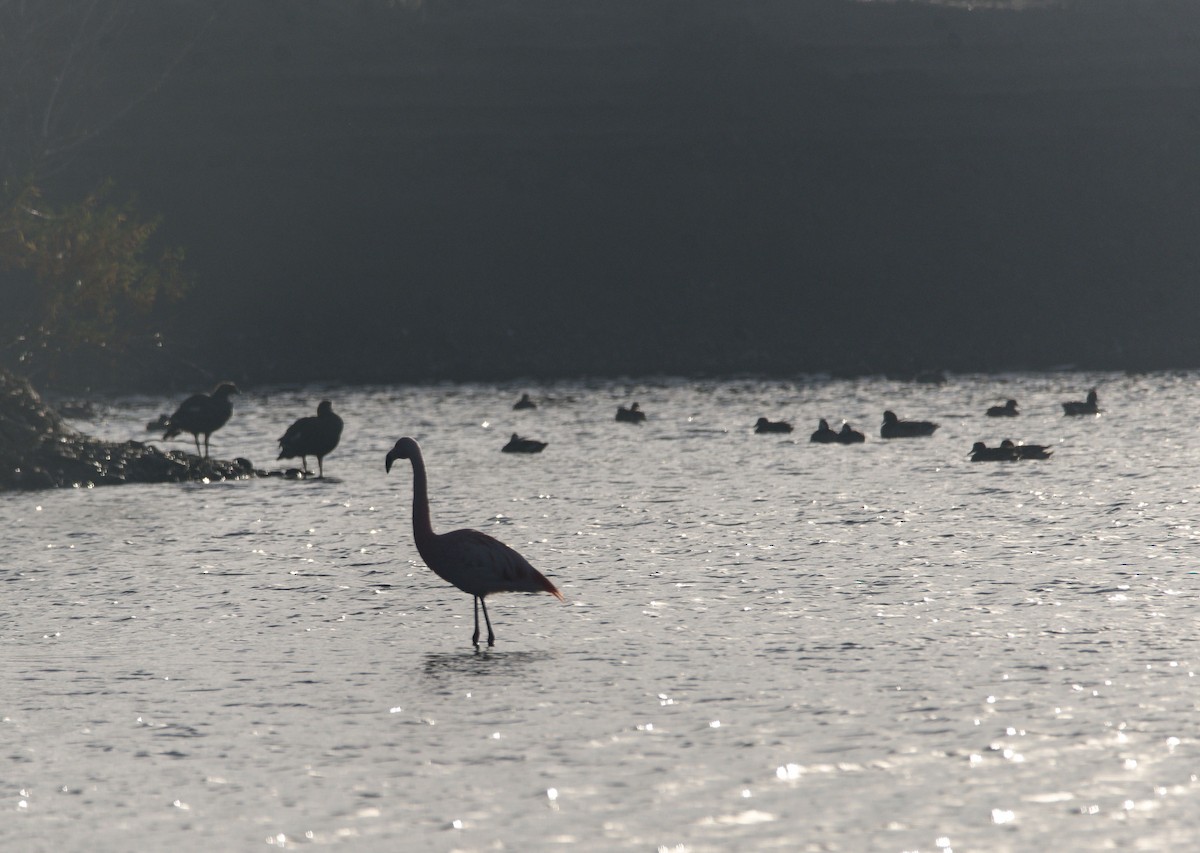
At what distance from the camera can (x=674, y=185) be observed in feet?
307

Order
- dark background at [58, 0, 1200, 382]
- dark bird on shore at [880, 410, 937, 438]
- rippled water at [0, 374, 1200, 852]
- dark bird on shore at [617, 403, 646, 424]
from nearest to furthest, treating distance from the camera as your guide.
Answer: rippled water at [0, 374, 1200, 852], dark bird on shore at [880, 410, 937, 438], dark bird on shore at [617, 403, 646, 424], dark background at [58, 0, 1200, 382]

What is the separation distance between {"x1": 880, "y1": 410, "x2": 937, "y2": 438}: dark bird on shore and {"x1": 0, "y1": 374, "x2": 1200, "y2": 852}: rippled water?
926 cm

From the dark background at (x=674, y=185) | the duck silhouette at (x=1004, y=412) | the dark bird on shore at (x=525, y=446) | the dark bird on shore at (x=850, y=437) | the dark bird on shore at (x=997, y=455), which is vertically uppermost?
the dark background at (x=674, y=185)

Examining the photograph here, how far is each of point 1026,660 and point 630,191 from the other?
80.1 metres

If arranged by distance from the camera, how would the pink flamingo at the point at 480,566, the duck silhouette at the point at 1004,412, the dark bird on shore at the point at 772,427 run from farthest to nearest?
the duck silhouette at the point at 1004,412 < the dark bird on shore at the point at 772,427 < the pink flamingo at the point at 480,566

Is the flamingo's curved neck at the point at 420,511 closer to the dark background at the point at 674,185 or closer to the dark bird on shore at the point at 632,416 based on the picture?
the dark bird on shore at the point at 632,416

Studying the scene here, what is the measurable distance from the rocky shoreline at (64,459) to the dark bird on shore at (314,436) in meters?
1.04

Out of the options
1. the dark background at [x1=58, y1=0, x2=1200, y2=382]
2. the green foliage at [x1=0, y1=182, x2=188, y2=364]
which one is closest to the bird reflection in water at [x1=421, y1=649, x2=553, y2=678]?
the green foliage at [x1=0, y1=182, x2=188, y2=364]

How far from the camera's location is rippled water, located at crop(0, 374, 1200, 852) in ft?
33.3

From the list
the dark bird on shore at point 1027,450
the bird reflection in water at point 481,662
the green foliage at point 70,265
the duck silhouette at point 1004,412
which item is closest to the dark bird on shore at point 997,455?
the dark bird on shore at point 1027,450

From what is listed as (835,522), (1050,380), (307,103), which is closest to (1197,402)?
(1050,380)

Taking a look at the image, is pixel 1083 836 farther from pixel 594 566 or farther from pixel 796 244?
pixel 796 244

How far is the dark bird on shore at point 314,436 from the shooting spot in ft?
Answer: 104

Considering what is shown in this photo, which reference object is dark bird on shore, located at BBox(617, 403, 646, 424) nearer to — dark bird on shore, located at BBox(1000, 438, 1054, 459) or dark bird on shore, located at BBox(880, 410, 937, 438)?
dark bird on shore, located at BBox(880, 410, 937, 438)
